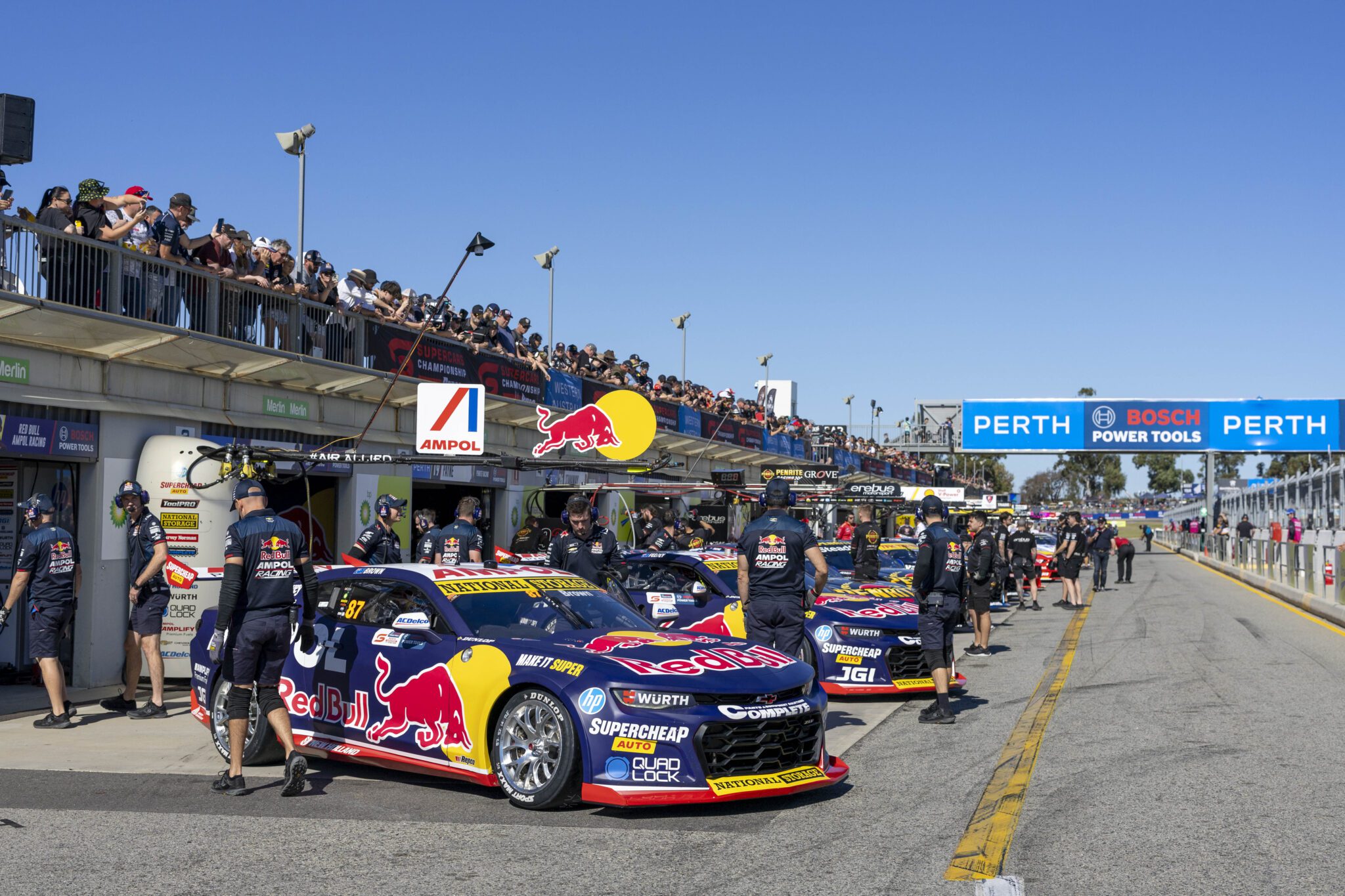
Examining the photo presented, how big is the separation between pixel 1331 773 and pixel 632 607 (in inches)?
169

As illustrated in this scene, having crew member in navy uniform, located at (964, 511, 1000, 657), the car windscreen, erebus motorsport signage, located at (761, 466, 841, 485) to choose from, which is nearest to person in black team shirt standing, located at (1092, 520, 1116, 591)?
erebus motorsport signage, located at (761, 466, 841, 485)

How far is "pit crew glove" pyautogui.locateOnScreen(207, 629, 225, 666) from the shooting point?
23.4ft

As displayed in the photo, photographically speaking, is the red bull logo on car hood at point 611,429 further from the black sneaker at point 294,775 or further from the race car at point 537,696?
the black sneaker at point 294,775

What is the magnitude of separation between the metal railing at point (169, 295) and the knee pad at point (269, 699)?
5.23 m

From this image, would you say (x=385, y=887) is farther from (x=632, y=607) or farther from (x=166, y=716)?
(x=166, y=716)

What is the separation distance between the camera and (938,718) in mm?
9219

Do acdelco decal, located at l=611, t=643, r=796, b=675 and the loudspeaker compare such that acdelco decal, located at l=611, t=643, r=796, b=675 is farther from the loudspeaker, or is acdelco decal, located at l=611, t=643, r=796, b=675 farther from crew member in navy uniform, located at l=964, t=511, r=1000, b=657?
crew member in navy uniform, located at l=964, t=511, r=1000, b=657

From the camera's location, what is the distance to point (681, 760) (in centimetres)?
599

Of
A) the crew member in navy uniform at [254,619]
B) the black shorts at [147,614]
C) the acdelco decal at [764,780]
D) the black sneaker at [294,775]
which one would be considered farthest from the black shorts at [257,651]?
the black shorts at [147,614]

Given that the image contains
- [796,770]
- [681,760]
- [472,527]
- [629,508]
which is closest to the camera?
[681,760]

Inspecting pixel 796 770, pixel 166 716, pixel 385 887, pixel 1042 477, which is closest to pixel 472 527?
pixel 166 716

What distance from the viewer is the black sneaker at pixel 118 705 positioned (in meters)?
9.97

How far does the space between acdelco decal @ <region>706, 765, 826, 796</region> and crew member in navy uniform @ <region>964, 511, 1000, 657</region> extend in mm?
8279

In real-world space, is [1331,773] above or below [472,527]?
below
